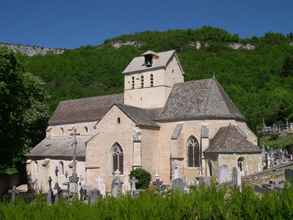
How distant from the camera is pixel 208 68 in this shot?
3029 inches

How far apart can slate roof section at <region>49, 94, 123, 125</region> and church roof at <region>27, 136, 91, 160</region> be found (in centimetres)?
223

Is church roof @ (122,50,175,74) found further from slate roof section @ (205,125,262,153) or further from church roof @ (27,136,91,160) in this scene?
slate roof section @ (205,125,262,153)

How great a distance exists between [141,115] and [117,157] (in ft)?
12.9

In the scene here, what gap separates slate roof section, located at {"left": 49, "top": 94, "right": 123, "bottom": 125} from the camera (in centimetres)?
4141

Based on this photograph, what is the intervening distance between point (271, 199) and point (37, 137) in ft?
134

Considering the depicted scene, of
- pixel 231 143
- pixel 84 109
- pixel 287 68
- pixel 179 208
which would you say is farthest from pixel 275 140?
pixel 179 208

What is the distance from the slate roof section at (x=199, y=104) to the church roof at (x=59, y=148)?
318 inches

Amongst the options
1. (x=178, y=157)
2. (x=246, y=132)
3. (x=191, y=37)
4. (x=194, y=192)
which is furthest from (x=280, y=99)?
(x=194, y=192)

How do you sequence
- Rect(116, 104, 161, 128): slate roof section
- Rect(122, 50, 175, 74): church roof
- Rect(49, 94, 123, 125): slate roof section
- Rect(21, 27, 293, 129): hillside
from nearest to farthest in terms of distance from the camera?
Rect(116, 104, 161, 128): slate roof section
Rect(122, 50, 175, 74): church roof
Rect(49, 94, 123, 125): slate roof section
Rect(21, 27, 293, 129): hillside

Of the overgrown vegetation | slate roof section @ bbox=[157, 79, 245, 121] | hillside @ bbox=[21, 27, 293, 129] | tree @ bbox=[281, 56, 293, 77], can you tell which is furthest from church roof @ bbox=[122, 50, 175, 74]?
tree @ bbox=[281, 56, 293, 77]

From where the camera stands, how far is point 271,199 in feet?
30.3

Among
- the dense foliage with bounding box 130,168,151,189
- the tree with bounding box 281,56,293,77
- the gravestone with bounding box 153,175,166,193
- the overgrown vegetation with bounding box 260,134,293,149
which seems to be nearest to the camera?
the gravestone with bounding box 153,175,166,193

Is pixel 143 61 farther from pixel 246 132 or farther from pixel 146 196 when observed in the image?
pixel 146 196

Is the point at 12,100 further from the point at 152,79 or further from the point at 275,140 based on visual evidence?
the point at 275,140
